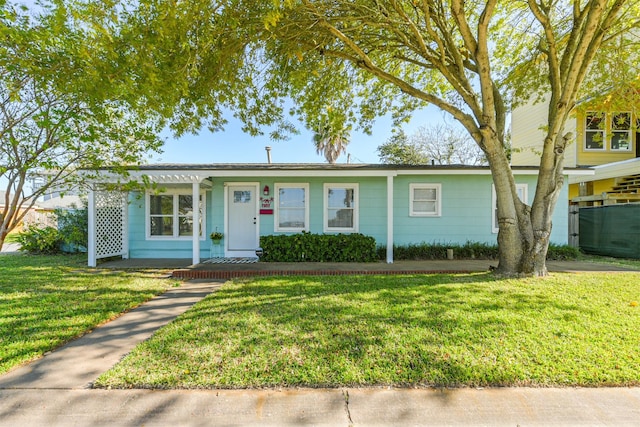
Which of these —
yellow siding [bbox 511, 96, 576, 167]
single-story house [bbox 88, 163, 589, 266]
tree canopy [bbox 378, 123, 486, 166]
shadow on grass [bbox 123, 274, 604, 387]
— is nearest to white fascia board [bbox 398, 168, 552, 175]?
single-story house [bbox 88, 163, 589, 266]

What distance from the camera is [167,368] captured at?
2783 mm

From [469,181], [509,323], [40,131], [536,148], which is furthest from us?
[536,148]

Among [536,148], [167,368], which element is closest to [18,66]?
[167,368]

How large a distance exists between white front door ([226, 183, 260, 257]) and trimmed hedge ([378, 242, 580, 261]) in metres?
4.07

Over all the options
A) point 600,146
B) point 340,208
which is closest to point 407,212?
point 340,208

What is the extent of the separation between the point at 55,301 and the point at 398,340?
5600 mm

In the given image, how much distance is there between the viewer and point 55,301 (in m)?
4.92

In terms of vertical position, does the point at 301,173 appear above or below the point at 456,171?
below

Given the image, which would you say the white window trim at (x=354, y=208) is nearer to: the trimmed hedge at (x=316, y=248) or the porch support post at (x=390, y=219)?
the trimmed hedge at (x=316, y=248)

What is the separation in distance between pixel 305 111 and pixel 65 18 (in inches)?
218

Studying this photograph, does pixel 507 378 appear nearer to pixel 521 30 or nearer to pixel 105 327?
pixel 105 327

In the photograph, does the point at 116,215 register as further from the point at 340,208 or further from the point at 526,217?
the point at 526,217

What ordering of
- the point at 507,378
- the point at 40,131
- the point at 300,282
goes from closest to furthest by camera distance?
the point at 507,378 → the point at 40,131 → the point at 300,282

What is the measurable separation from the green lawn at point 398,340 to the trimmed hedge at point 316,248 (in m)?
3.05
